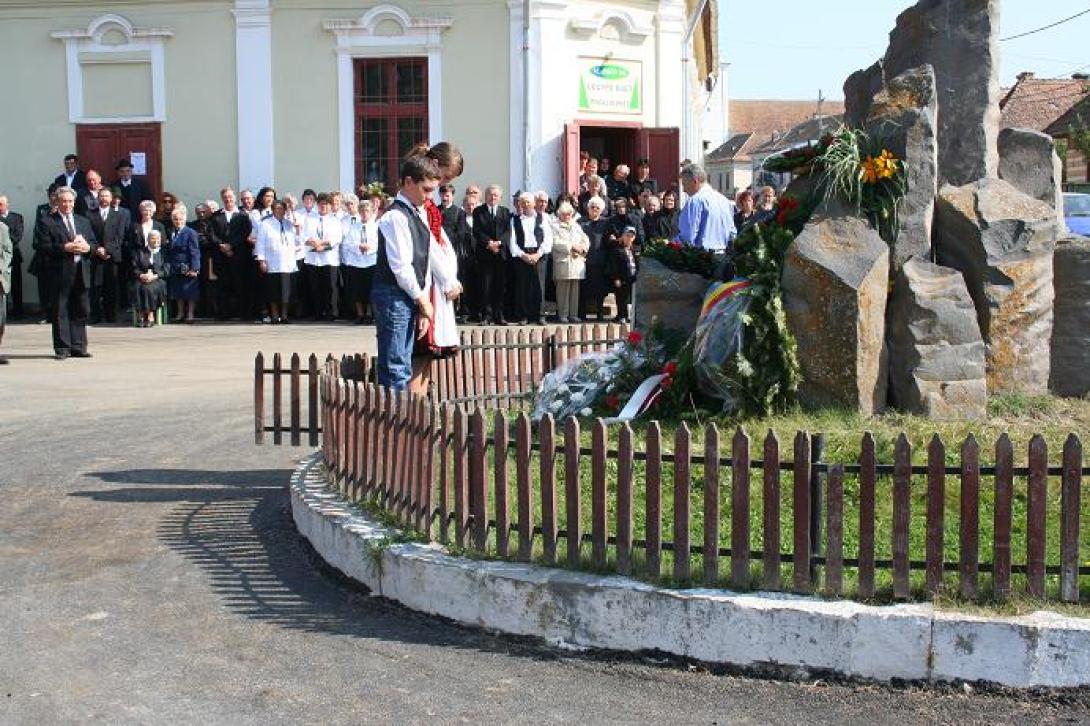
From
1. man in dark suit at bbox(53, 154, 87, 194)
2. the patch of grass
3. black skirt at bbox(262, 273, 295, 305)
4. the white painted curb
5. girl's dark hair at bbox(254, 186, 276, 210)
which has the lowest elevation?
the white painted curb

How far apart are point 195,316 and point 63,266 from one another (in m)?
5.28

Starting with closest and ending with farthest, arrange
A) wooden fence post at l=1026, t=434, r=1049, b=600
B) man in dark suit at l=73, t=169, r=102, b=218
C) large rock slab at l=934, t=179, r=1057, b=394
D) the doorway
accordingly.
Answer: wooden fence post at l=1026, t=434, r=1049, b=600
large rock slab at l=934, t=179, r=1057, b=394
man in dark suit at l=73, t=169, r=102, b=218
the doorway

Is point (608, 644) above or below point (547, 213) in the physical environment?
below

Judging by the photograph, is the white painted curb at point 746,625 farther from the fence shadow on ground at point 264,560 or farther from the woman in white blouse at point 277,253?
the woman in white blouse at point 277,253

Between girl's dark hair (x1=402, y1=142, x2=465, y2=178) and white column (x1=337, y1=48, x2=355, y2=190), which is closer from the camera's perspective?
girl's dark hair (x1=402, y1=142, x2=465, y2=178)

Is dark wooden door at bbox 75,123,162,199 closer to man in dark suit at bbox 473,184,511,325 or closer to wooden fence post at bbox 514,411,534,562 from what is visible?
man in dark suit at bbox 473,184,511,325

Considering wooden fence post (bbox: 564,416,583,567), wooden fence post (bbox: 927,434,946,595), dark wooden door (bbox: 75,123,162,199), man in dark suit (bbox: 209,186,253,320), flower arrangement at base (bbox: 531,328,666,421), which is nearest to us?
wooden fence post (bbox: 927,434,946,595)

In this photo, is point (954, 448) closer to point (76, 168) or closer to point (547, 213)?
point (547, 213)

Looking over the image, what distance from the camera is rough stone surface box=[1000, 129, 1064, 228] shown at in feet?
37.0

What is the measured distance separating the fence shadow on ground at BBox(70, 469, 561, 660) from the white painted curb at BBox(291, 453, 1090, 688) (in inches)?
6.0

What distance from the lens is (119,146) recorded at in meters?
23.5

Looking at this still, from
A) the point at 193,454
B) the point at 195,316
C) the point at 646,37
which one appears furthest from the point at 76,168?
the point at 193,454

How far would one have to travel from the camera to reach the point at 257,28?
23.1 metres

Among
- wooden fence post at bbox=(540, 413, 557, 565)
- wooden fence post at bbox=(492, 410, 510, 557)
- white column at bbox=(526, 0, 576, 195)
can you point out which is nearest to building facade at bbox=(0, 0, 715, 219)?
white column at bbox=(526, 0, 576, 195)
